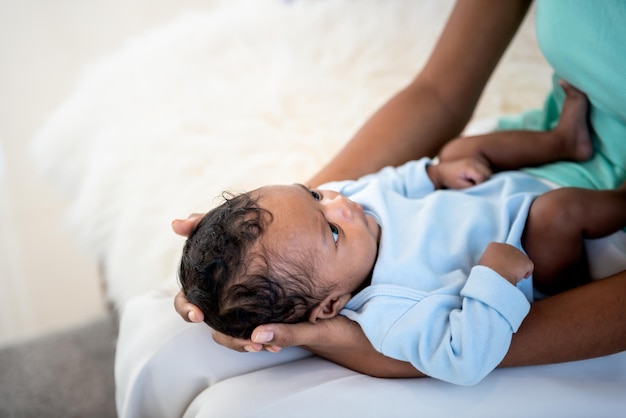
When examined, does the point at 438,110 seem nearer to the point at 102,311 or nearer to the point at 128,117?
the point at 128,117

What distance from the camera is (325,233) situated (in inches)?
33.2

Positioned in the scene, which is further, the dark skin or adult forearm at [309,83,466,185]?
adult forearm at [309,83,466,185]

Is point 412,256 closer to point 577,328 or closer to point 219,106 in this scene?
point 577,328

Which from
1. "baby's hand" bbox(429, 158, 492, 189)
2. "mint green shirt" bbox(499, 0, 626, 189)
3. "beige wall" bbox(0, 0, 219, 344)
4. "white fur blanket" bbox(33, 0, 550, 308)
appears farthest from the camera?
"beige wall" bbox(0, 0, 219, 344)

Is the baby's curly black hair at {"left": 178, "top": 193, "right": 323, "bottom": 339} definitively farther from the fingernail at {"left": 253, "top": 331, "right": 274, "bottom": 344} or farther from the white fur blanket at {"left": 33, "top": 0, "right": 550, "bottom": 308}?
the white fur blanket at {"left": 33, "top": 0, "right": 550, "bottom": 308}

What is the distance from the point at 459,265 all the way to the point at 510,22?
0.50m

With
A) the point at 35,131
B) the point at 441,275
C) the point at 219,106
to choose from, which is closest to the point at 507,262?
the point at 441,275

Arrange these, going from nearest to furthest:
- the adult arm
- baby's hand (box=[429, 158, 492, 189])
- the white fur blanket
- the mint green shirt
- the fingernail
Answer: the fingernail, the mint green shirt, baby's hand (box=[429, 158, 492, 189]), the adult arm, the white fur blanket

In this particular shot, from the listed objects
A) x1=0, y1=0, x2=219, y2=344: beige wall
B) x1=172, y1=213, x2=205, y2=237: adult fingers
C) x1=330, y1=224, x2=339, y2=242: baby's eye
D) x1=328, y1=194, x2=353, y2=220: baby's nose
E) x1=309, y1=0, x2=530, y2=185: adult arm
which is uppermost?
x1=309, y1=0, x2=530, y2=185: adult arm

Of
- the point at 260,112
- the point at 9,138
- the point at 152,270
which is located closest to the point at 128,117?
the point at 260,112

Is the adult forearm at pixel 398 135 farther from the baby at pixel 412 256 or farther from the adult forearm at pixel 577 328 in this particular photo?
the adult forearm at pixel 577 328

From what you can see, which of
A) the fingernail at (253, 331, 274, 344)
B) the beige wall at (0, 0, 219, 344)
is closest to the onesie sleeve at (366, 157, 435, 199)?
the fingernail at (253, 331, 274, 344)

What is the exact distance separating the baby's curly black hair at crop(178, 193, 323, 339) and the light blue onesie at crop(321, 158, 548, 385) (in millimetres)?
90

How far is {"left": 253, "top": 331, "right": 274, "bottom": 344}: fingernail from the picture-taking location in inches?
28.9
